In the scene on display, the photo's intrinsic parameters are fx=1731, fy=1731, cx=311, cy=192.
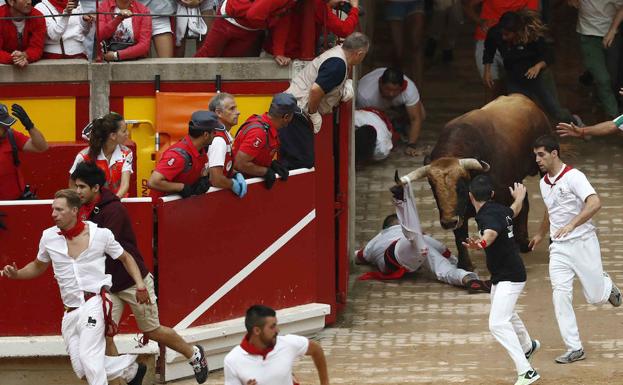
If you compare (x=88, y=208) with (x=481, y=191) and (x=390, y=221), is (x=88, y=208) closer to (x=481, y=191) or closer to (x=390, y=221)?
(x=481, y=191)

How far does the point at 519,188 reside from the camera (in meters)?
13.3

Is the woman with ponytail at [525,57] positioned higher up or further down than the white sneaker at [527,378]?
higher up

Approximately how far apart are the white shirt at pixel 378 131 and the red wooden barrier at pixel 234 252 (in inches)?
147


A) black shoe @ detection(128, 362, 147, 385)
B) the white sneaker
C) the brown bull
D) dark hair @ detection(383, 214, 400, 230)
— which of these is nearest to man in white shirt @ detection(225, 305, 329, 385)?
black shoe @ detection(128, 362, 147, 385)

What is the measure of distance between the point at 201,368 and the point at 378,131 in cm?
612

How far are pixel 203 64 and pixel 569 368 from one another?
406cm

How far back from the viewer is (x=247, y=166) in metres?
13.7

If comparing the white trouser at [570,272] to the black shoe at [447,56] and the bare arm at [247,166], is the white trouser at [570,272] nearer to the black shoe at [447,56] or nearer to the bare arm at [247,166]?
the bare arm at [247,166]

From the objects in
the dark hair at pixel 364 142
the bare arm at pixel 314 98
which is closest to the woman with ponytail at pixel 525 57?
the dark hair at pixel 364 142

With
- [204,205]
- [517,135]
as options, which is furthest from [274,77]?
[517,135]

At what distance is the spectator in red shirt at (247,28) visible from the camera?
1406 centimetres

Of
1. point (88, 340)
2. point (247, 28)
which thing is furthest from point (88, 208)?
point (247, 28)

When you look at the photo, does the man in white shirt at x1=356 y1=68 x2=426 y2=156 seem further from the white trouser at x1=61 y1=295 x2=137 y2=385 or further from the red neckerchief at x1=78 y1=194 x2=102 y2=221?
the white trouser at x1=61 y1=295 x2=137 y2=385

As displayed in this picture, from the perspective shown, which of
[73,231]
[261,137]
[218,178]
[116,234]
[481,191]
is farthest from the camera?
[261,137]
